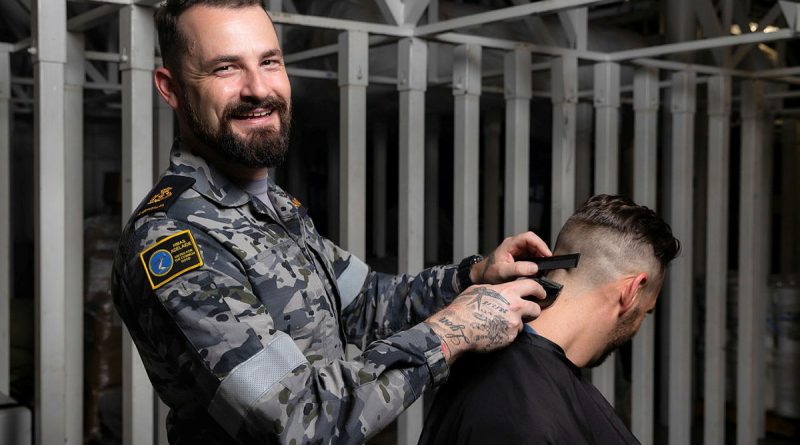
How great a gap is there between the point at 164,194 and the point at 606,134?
2.34 meters

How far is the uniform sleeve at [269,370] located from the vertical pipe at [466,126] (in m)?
1.67

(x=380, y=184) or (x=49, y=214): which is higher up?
(x=380, y=184)

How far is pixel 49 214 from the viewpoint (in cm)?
226

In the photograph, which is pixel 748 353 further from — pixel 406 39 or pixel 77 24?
pixel 77 24

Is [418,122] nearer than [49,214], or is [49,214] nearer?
[49,214]

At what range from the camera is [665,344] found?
543 cm

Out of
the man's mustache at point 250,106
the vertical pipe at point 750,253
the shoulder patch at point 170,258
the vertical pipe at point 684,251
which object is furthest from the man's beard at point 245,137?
the vertical pipe at point 750,253

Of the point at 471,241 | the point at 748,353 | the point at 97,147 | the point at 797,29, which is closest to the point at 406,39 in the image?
the point at 471,241

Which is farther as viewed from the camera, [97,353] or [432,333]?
[97,353]

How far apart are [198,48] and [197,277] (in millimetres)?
453

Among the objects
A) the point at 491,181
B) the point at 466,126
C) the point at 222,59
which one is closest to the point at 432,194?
the point at 491,181

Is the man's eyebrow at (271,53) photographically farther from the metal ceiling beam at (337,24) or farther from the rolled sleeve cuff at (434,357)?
the metal ceiling beam at (337,24)

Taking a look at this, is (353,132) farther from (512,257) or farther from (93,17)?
(512,257)

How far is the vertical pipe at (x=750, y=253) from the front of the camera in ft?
13.3
